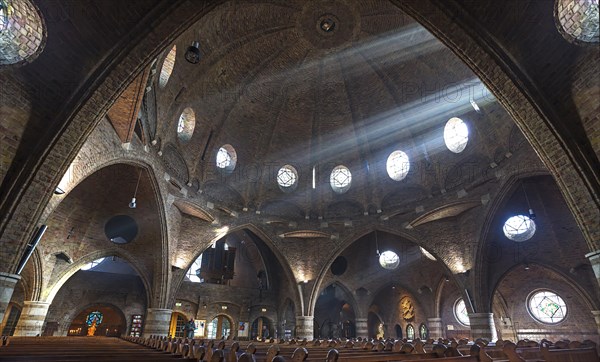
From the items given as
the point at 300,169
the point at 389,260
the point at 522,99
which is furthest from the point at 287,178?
the point at 522,99

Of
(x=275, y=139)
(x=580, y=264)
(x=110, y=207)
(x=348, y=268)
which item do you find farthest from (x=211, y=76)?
(x=580, y=264)

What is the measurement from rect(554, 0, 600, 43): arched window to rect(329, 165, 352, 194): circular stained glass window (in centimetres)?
1577

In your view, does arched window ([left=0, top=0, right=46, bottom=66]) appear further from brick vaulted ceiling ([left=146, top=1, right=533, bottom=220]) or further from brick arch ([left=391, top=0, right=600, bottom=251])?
brick arch ([left=391, top=0, right=600, bottom=251])

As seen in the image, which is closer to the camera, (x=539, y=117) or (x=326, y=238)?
(x=539, y=117)

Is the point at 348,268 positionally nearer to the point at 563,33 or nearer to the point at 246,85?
the point at 246,85

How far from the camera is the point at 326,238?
22.2m

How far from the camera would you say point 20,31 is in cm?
742

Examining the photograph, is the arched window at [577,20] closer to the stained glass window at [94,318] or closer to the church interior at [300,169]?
the church interior at [300,169]

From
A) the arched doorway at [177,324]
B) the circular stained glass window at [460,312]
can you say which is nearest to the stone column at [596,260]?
the circular stained glass window at [460,312]

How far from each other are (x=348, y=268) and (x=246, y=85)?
15.2 metres

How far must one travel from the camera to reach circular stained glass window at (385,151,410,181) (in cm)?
2095

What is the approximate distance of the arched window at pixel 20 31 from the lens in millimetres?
7285

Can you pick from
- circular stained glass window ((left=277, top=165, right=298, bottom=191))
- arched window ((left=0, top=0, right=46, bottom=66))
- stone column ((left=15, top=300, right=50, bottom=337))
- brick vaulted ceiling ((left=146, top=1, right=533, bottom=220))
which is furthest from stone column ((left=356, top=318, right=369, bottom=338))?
arched window ((left=0, top=0, right=46, bottom=66))

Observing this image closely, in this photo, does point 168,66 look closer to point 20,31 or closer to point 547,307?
point 20,31
